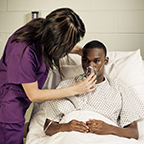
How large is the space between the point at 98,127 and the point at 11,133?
618mm

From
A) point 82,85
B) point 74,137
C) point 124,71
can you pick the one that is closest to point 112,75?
point 124,71

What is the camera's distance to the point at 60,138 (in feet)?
4.48

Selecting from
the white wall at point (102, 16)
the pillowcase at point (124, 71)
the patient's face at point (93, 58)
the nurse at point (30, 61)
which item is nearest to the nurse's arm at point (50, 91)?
the nurse at point (30, 61)

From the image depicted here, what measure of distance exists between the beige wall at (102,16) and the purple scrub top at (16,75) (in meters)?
1.10

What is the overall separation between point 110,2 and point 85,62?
102cm

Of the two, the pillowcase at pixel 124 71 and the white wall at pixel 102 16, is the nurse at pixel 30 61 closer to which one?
the pillowcase at pixel 124 71

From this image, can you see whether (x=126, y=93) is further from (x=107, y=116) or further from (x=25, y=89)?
(x=25, y=89)

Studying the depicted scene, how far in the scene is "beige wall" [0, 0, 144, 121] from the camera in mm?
2426

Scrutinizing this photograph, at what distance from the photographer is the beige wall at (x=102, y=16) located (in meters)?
2.43

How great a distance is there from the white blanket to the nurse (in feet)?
0.48

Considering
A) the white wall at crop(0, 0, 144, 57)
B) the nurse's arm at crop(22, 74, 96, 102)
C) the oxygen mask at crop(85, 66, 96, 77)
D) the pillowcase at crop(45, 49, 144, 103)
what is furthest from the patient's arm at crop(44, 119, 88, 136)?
the white wall at crop(0, 0, 144, 57)

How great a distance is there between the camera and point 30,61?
4.67 feet

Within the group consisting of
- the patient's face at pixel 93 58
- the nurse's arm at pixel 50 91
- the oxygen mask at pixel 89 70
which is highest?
the patient's face at pixel 93 58

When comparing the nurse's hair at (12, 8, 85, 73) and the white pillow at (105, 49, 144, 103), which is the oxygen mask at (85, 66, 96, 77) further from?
the white pillow at (105, 49, 144, 103)
